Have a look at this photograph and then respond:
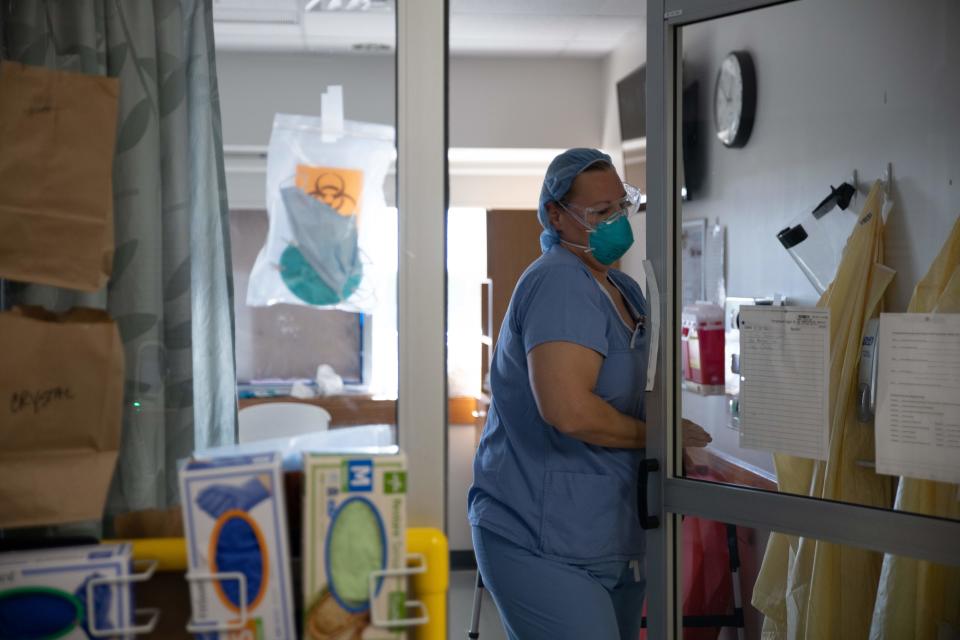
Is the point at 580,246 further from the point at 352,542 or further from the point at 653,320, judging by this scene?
the point at 352,542

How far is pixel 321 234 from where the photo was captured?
4.20ft

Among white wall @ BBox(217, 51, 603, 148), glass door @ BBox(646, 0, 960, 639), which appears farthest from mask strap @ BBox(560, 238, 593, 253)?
white wall @ BBox(217, 51, 603, 148)

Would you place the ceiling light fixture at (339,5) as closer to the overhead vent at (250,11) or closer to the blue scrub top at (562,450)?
the overhead vent at (250,11)

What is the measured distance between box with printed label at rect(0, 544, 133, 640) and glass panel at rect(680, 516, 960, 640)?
1.16 metres

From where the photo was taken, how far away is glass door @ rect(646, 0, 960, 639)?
1.64 metres

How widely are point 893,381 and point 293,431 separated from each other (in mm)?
1049

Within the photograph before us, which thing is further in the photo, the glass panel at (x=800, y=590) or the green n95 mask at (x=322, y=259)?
the glass panel at (x=800, y=590)

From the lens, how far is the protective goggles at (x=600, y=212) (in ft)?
6.36

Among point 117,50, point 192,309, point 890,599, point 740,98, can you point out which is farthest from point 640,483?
point 117,50

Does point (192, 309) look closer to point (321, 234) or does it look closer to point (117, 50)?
point (321, 234)

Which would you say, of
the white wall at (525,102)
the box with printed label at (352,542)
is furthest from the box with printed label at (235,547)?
the white wall at (525,102)

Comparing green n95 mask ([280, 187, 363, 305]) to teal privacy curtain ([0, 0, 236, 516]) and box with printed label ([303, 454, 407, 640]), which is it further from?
box with printed label ([303, 454, 407, 640])

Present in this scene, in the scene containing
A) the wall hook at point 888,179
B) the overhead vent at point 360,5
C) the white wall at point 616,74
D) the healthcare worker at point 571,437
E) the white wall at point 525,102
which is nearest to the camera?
the overhead vent at point 360,5

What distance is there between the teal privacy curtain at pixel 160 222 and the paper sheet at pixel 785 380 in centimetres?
99
